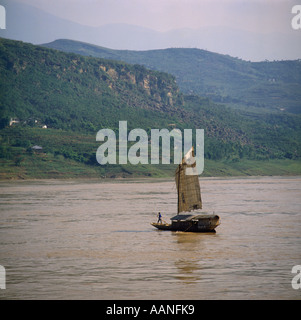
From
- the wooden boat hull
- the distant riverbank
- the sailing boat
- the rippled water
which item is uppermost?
the distant riverbank

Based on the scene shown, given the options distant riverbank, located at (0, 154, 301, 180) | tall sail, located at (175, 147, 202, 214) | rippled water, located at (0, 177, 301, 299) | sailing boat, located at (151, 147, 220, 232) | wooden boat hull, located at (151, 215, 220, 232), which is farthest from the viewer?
distant riverbank, located at (0, 154, 301, 180)

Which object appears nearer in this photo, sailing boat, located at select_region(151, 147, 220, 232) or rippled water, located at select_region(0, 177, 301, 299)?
rippled water, located at select_region(0, 177, 301, 299)

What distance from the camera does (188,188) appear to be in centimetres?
5025

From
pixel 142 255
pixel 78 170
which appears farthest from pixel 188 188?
pixel 78 170

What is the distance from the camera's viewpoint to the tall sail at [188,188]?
164 ft

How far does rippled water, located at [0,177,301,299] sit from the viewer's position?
27625mm

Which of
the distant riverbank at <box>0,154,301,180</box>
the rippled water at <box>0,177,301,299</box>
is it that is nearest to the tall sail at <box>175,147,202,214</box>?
the rippled water at <box>0,177,301,299</box>

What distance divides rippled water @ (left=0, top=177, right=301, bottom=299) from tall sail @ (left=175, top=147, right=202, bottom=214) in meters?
3.07

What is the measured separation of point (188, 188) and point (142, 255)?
14.4 meters

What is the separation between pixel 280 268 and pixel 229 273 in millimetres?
3256

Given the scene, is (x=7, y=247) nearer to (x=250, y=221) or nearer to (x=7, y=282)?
(x=7, y=282)

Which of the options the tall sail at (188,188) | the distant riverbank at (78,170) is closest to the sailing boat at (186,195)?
the tall sail at (188,188)

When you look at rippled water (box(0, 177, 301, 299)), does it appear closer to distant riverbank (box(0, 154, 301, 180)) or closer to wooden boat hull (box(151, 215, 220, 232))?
wooden boat hull (box(151, 215, 220, 232))

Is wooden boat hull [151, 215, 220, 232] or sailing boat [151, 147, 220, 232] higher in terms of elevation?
sailing boat [151, 147, 220, 232]
